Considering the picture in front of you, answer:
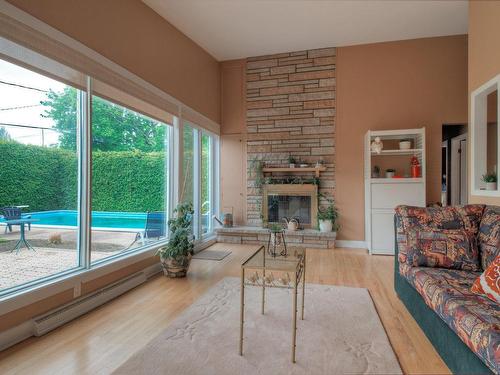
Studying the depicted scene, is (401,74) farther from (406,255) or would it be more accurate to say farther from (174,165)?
(174,165)

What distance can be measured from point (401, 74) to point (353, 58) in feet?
2.82

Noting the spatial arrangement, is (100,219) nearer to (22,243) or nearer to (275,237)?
(22,243)

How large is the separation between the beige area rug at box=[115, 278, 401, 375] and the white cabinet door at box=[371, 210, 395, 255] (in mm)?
2082

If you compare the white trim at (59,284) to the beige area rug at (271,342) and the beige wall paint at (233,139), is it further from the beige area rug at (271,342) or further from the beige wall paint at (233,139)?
the beige wall paint at (233,139)

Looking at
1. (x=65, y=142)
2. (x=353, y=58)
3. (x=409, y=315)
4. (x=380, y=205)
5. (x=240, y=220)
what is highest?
(x=353, y=58)

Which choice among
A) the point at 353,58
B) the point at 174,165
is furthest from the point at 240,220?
the point at 353,58

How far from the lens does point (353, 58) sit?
526cm

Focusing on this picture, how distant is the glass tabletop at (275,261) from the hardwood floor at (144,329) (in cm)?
89

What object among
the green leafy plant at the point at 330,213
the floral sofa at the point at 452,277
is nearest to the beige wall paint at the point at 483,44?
the floral sofa at the point at 452,277

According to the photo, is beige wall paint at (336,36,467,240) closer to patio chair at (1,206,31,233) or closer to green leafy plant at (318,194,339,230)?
green leafy plant at (318,194,339,230)

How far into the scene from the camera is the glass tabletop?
1991 millimetres

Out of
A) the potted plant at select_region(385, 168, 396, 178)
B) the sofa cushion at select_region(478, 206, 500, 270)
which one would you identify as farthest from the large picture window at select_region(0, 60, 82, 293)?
the potted plant at select_region(385, 168, 396, 178)

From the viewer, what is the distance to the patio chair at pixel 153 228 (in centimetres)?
375

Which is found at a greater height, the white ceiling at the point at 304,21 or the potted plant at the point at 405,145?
the white ceiling at the point at 304,21
